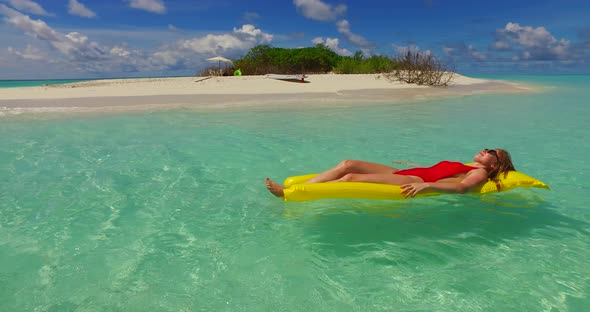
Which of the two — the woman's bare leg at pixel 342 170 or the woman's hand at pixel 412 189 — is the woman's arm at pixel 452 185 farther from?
the woman's bare leg at pixel 342 170

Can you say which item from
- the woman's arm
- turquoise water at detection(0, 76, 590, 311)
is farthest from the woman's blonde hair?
turquoise water at detection(0, 76, 590, 311)

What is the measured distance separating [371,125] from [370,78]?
652 inches

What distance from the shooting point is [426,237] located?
3.28 metres

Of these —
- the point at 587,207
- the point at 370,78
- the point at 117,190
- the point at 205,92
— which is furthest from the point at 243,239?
the point at 370,78

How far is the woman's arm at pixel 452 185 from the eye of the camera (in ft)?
11.0

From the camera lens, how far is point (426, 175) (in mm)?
3832

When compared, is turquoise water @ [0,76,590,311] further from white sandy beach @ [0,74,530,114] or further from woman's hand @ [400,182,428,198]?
white sandy beach @ [0,74,530,114]

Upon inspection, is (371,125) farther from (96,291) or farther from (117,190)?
(96,291)

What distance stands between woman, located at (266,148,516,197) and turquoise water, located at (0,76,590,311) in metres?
0.31

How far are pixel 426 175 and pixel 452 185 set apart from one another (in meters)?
0.36

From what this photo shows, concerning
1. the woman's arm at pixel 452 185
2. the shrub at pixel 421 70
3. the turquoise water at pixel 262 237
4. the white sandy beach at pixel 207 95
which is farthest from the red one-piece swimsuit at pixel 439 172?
the shrub at pixel 421 70

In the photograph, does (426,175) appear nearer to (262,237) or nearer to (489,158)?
(489,158)

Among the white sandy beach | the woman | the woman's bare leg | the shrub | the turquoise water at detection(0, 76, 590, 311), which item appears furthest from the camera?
the shrub

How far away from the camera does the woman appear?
347 centimetres
